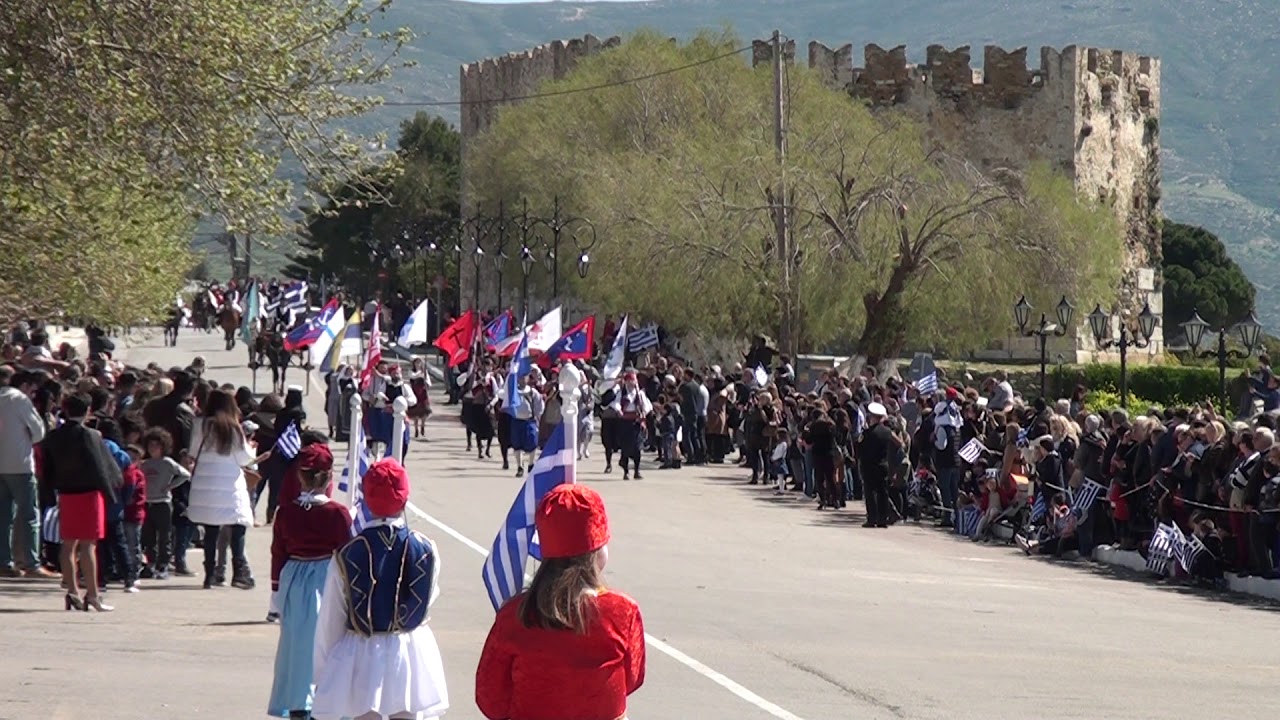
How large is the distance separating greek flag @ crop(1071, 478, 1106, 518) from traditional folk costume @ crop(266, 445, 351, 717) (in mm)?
13097

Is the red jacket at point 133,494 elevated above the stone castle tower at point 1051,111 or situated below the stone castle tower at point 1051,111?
below

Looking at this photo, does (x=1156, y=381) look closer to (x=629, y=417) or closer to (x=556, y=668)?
(x=629, y=417)

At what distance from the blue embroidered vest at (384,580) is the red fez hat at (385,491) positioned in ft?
0.24

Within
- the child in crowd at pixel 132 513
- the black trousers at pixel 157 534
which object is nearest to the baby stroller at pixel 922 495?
the black trousers at pixel 157 534

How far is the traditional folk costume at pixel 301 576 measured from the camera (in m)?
10.1

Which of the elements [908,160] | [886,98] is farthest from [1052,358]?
[908,160]

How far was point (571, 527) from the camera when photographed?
19.9ft

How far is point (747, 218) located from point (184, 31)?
27.5 m

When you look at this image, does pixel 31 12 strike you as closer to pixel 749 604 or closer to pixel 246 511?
pixel 246 511

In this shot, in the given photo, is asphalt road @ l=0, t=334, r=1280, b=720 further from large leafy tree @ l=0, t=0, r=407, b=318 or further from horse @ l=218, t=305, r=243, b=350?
horse @ l=218, t=305, r=243, b=350

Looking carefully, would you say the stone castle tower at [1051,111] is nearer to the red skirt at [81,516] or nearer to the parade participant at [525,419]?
the parade participant at [525,419]

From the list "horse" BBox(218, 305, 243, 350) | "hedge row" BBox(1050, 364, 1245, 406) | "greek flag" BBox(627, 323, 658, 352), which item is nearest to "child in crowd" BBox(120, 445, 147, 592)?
"greek flag" BBox(627, 323, 658, 352)

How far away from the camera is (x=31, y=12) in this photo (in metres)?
14.7

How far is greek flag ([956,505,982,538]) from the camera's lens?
981 inches
